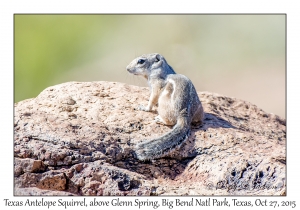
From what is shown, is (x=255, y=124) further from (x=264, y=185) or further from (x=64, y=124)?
(x=64, y=124)

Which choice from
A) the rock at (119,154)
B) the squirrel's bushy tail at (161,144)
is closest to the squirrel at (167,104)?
the squirrel's bushy tail at (161,144)

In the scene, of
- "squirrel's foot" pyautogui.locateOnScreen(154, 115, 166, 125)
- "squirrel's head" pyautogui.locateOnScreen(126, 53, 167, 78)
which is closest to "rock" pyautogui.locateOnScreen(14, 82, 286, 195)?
"squirrel's foot" pyautogui.locateOnScreen(154, 115, 166, 125)

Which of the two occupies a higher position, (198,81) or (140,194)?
(198,81)

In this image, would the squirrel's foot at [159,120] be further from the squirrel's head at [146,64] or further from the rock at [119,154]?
the squirrel's head at [146,64]

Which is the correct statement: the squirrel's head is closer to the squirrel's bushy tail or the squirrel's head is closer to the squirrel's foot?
the squirrel's foot

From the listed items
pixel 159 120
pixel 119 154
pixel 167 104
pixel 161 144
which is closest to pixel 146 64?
pixel 167 104

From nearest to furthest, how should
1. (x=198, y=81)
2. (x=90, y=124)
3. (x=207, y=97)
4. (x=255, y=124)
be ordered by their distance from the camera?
(x=90, y=124) < (x=255, y=124) < (x=207, y=97) < (x=198, y=81)

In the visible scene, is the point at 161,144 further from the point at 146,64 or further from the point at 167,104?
the point at 146,64
